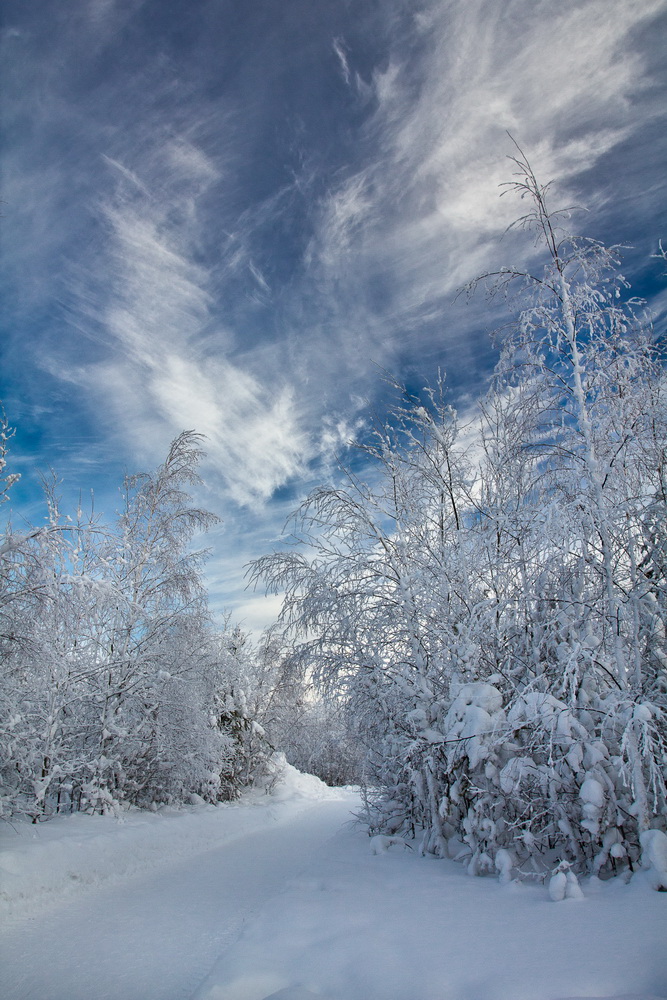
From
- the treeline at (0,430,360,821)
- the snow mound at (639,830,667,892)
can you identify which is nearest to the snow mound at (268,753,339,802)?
the treeline at (0,430,360,821)

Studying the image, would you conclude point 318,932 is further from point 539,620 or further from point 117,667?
point 117,667

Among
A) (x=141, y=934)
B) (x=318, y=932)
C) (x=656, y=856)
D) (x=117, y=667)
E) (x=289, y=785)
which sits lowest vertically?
(x=289, y=785)

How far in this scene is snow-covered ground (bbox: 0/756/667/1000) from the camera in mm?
2998

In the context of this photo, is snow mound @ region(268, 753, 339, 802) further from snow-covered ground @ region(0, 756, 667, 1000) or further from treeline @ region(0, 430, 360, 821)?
snow-covered ground @ region(0, 756, 667, 1000)

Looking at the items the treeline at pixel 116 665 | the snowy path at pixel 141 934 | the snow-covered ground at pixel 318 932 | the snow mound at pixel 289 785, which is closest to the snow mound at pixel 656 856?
the snow-covered ground at pixel 318 932

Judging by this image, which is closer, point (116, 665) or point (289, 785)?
point (116, 665)

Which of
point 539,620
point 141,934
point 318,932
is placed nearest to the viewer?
point 318,932

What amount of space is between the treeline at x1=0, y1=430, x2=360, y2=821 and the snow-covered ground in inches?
95.3

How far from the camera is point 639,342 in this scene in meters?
5.13

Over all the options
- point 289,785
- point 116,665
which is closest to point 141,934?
point 116,665

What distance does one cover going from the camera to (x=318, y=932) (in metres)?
3.93

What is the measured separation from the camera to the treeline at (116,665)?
7.30 m

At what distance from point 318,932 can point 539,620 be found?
383 centimetres

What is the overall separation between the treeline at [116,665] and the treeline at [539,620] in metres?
2.00
